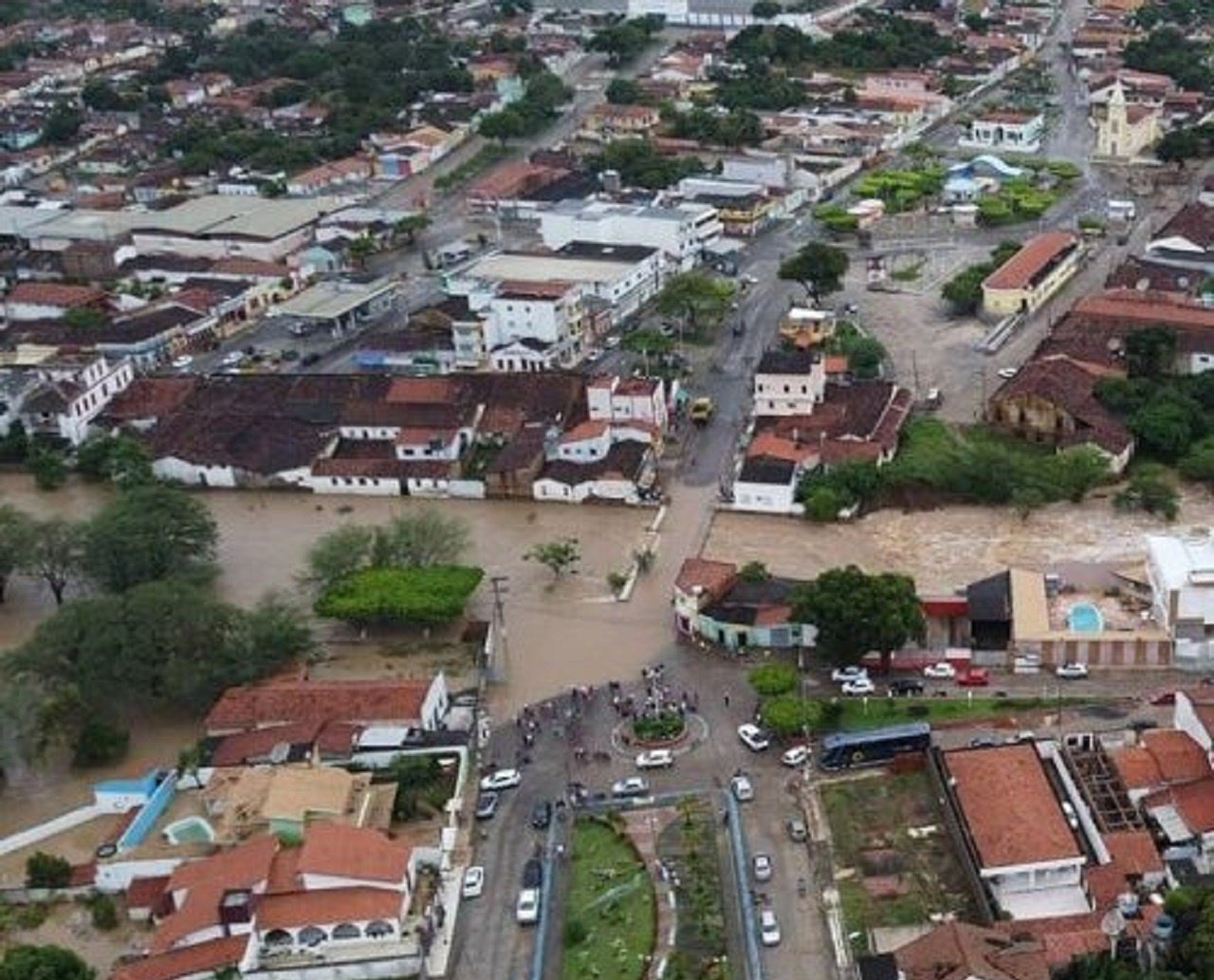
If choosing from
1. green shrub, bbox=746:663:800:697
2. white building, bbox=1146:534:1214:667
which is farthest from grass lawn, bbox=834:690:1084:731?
white building, bbox=1146:534:1214:667

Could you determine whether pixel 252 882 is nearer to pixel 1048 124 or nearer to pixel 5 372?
pixel 5 372

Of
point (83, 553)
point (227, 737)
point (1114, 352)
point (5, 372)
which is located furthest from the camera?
point (5, 372)

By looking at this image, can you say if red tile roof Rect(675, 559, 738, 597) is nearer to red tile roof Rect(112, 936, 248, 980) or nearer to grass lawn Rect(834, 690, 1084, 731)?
grass lawn Rect(834, 690, 1084, 731)

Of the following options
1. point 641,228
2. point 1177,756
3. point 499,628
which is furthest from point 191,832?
point 641,228

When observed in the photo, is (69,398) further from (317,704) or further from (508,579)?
(317,704)

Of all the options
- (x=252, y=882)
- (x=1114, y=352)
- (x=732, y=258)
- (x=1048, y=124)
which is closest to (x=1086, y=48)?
(x=1048, y=124)

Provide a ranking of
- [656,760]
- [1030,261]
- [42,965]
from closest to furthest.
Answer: [42,965], [656,760], [1030,261]

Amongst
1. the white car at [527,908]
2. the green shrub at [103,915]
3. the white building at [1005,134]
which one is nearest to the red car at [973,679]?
the white car at [527,908]
